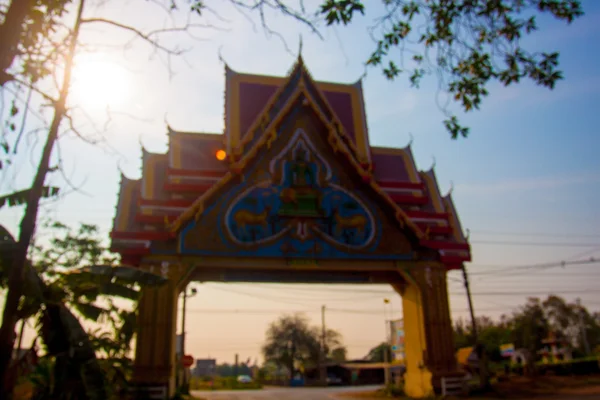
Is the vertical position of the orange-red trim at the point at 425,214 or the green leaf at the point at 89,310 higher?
the orange-red trim at the point at 425,214

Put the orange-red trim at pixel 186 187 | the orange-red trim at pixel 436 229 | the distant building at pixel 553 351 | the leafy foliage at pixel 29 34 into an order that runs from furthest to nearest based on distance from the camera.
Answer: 1. the distant building at pixel 553 351
2. the orange-red trim at pixel 436 229
3. the orange-red trim at pixel 186 187
4. the leafy foliage at pixel 29 34

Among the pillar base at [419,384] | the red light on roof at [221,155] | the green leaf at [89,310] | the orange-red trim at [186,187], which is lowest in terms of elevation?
the pillar base at [419,384]

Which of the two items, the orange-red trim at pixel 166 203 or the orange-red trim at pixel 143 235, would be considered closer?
the orange-red trim at pixel 143 235

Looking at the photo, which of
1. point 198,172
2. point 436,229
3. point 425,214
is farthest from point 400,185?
point 198,172

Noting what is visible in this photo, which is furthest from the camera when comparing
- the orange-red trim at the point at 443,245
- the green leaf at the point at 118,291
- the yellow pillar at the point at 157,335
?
the orange-red trim at the point at 443,245

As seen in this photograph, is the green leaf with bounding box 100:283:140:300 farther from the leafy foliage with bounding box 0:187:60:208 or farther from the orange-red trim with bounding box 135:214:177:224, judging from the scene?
the orange-red trim with bounding box 135:214:177:224

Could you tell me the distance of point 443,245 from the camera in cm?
1953

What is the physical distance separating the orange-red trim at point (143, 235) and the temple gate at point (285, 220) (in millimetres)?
32

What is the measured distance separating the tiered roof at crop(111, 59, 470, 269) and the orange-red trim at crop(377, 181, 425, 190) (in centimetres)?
4

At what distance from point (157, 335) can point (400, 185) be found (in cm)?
1057

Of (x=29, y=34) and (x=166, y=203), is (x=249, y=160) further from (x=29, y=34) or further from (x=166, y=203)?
(x=29, y=34)

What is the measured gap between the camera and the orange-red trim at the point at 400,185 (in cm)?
2069

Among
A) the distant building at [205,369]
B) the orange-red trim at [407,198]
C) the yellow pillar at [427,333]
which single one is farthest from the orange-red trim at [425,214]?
the distant building at [205,369]

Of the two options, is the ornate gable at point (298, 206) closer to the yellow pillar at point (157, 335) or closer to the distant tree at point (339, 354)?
the yellow pillar at point (157, 335)
